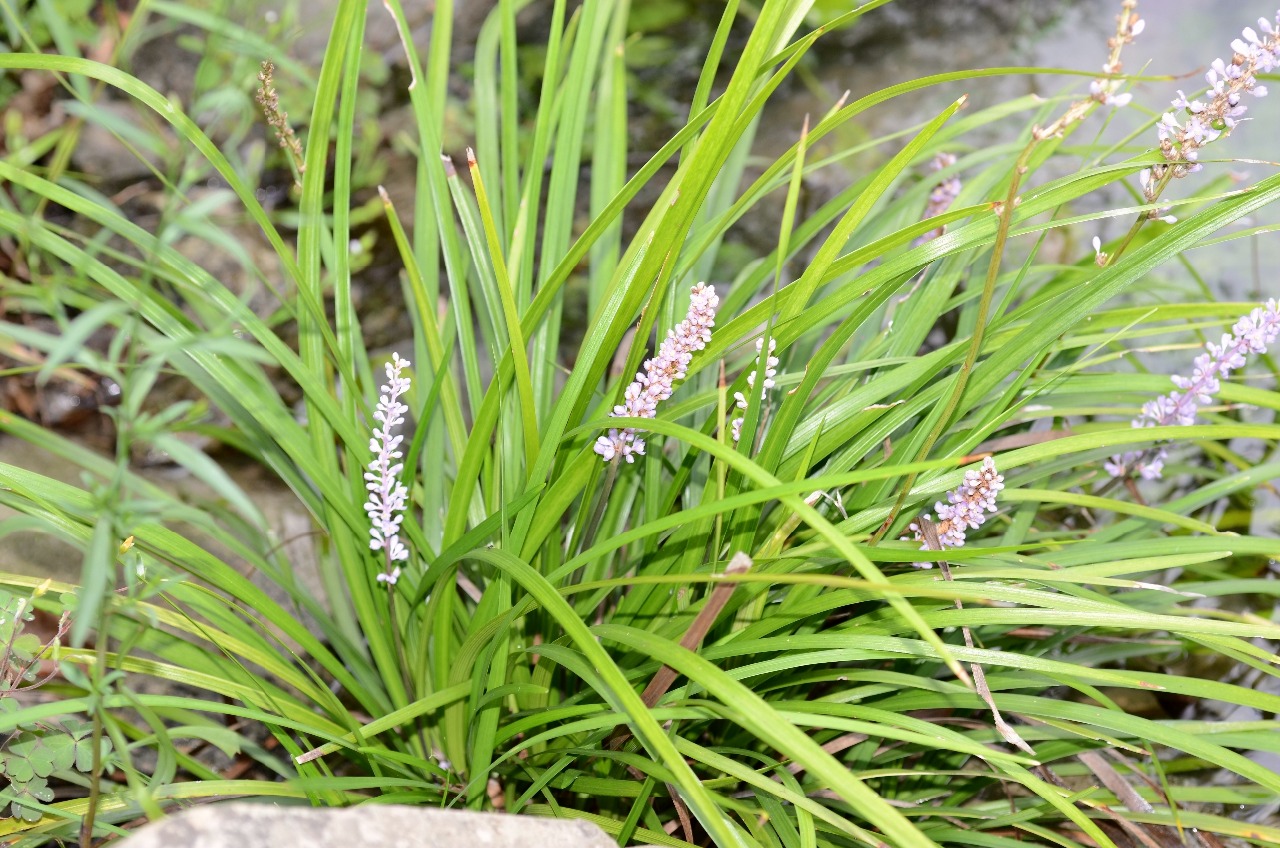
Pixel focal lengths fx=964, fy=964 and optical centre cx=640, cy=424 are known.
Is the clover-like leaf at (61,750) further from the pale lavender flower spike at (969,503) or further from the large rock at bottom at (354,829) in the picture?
the pale lavender flower spike at (969,503)

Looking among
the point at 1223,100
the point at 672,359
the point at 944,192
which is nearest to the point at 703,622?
the point at 672,359

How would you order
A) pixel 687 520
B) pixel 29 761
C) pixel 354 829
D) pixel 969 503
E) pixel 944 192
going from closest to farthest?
pixel 354 829 < pixel 687 520 < pixel 969 503 < pixel 29 761 < pixel 944 192

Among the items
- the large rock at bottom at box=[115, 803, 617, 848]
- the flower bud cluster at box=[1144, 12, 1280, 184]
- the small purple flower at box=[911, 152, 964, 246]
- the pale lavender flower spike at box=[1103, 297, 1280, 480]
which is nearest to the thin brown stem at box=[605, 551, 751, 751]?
the large rock at bottom at box=[115, 803, 617, 848]

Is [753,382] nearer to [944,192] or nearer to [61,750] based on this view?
[944,192]

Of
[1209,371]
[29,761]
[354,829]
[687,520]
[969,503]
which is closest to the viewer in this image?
[354,829]

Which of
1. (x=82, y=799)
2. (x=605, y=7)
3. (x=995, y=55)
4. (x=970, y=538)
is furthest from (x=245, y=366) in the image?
(x=995, y=55)

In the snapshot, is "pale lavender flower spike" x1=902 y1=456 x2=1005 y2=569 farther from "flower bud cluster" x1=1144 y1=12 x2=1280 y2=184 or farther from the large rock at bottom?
the large rock at bottom

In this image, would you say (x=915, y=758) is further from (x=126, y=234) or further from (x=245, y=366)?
(x=126, y=234)
